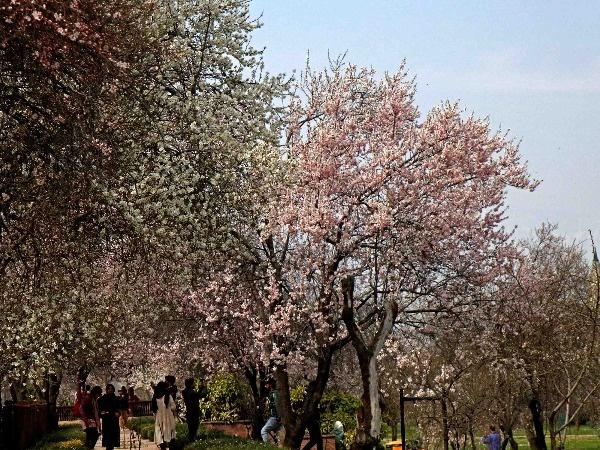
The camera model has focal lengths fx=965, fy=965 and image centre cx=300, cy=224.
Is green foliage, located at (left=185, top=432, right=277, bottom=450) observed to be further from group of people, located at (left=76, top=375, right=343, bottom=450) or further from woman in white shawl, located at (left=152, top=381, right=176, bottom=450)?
group of people, located at (left=76, top=375, right=343, bottom=450)

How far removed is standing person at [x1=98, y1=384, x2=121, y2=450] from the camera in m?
21.9

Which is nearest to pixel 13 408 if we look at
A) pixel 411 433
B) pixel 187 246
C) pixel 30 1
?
pixel 187 246

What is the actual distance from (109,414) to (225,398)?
39.6 ft

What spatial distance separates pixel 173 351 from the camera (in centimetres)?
2789

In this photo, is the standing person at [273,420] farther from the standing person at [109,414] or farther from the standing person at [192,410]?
the standing person at [109,414]

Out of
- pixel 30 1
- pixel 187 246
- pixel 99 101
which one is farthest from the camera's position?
pixel 187 246

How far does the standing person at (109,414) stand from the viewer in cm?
2188

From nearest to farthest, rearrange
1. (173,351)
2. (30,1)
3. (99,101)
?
(30,1) < (99,101) < (173,351)

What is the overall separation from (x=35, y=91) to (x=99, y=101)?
1.31 metres

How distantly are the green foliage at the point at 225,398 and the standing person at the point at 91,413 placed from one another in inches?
393

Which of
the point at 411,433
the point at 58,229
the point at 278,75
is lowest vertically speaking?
the point at 411,433

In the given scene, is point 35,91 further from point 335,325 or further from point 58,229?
point 335,325

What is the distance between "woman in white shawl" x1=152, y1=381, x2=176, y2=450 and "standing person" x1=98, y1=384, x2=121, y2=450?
3.13 ft

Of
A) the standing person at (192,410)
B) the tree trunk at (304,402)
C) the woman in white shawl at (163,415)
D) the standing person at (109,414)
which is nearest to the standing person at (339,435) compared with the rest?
the tree trunk at (304,402)
